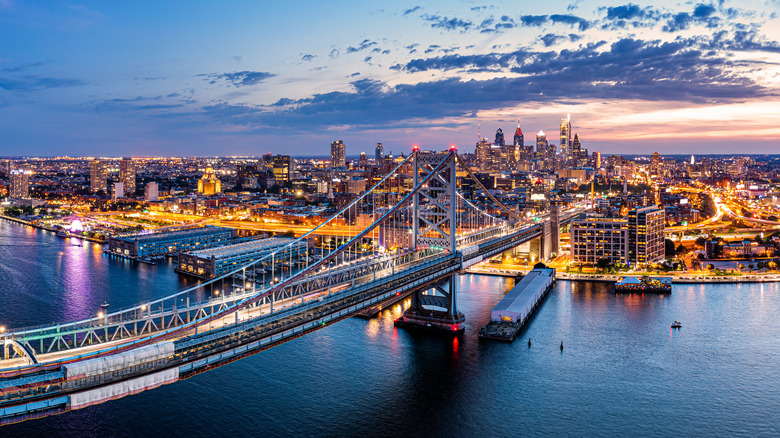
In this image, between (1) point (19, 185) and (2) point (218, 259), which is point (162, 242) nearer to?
(2) point (218, 259)

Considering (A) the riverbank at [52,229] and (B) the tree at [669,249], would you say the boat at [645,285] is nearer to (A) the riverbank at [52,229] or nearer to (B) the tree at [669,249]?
(B) the tree at [669,249]

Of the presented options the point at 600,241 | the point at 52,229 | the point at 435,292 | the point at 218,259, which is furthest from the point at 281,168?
the point at 435,292

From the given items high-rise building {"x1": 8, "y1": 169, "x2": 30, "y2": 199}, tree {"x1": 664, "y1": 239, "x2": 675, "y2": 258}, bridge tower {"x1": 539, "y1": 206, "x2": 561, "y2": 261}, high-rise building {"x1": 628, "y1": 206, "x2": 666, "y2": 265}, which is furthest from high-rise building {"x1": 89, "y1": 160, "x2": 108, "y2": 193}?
high-rise building {"x1": 628, "y1": 206, "x2": 666, "y2": 265}

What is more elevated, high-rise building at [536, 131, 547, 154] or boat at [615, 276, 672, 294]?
high-rise building at [536, 131, 547, 154]

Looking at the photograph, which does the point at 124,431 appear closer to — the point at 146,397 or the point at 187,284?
the point at 146,397

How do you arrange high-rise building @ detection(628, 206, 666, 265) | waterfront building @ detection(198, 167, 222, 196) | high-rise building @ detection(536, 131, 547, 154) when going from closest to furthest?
high-rise building @ detection(628, 206, 666, 265) < waterfront building @ detection(198, 167, 222, 196) < high-rise building @ detection(536, 131, 547, 154)

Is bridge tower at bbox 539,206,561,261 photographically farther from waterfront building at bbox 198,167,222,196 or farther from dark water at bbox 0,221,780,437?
waterfront building at bbox 198,167,222,196

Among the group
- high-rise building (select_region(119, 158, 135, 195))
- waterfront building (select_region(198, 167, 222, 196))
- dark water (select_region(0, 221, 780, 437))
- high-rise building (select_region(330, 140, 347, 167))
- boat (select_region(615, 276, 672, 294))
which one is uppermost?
high-rise building (select_region(330, 140, 347, 167))
